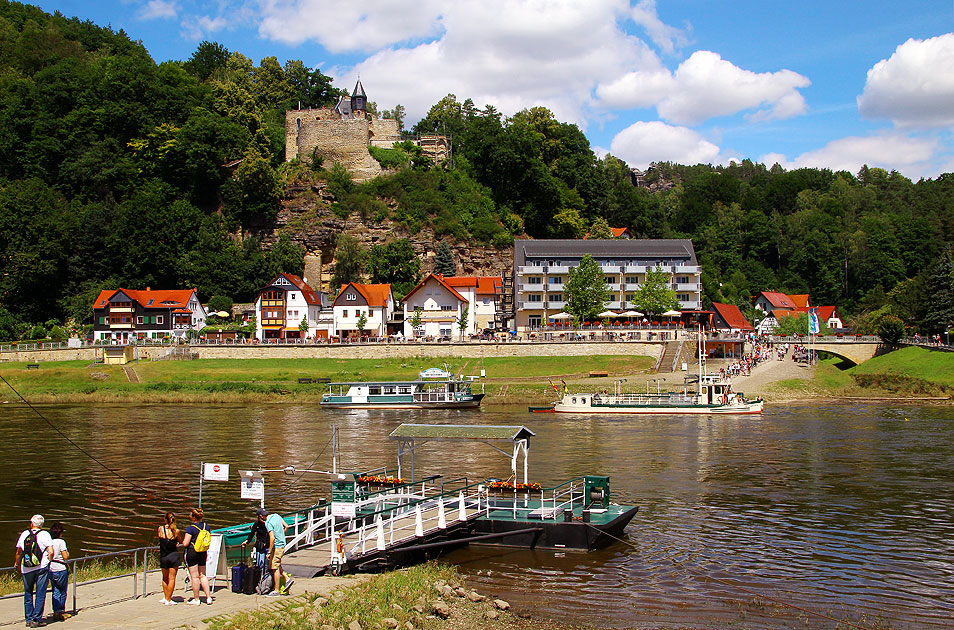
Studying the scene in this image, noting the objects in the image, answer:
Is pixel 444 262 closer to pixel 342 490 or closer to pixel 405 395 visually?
pixel 405 395

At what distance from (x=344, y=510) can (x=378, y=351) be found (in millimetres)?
58322

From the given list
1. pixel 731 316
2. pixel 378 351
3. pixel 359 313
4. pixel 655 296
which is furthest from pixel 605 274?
pixel 378 351

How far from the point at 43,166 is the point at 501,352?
71362 millimetres

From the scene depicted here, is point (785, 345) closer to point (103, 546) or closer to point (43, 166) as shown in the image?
point (103, 546)

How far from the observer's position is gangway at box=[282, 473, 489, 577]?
786 inches

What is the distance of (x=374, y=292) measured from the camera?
9369 cm

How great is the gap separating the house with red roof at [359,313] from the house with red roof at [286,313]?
6.32 ft

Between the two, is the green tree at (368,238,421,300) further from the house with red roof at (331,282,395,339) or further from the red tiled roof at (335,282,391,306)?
the house with red roof at (331,282,395,339)

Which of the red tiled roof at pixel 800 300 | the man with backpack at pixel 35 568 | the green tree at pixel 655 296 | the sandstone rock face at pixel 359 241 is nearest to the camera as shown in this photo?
the man with backpack at pixel 35 568

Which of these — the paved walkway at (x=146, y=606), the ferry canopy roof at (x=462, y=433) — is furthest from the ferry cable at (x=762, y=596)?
the paved walkway at (x=146, y=606)

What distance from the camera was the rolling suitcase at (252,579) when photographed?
55.9 feet

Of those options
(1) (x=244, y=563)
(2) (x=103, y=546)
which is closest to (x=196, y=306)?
(2) (x=103, y=546)

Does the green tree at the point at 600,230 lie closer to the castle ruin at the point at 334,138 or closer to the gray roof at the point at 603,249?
the gray roof at the point at 603,249

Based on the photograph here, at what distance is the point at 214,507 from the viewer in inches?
1123
